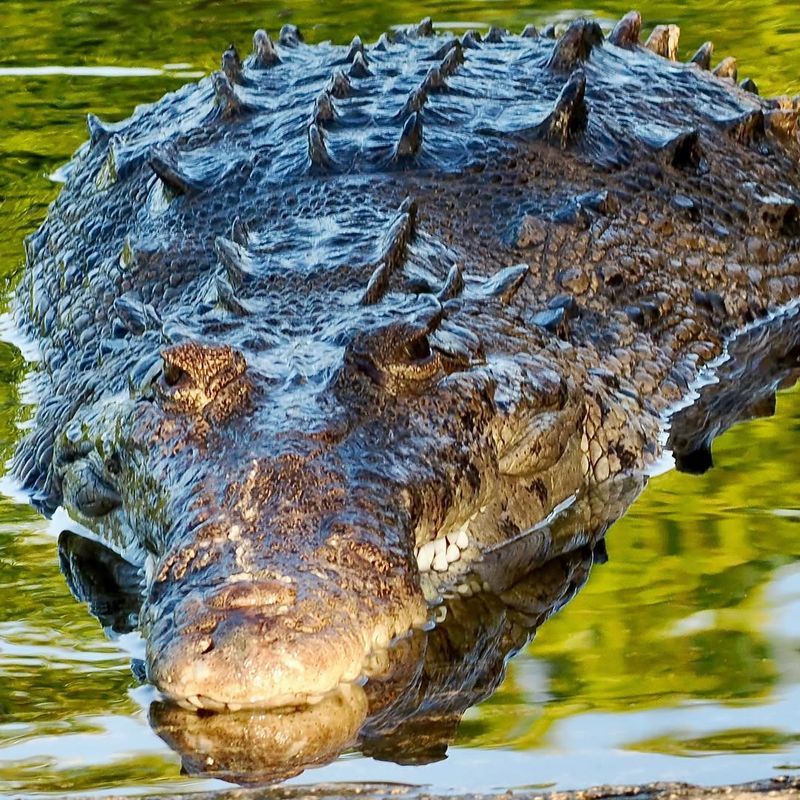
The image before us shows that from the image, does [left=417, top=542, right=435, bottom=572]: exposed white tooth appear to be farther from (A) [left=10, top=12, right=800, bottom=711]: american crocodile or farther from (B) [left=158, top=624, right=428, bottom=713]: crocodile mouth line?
(B) [left=158, top=624, right=428, bottom=713]: crocodile mouth line

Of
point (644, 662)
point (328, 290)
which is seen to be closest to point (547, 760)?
point (644, 662)

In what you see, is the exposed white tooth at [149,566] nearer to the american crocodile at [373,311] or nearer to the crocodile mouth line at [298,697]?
the american crocodile at [373,311]

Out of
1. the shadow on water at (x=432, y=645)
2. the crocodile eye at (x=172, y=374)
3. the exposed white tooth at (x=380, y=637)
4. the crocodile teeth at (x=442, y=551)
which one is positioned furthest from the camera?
the crocodile teeth at (x=442, y=551)

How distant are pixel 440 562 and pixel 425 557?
0.07 m

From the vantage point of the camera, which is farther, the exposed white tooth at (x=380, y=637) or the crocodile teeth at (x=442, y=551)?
the crocodile teeth at (x=442, y=551)

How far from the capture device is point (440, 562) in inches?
211

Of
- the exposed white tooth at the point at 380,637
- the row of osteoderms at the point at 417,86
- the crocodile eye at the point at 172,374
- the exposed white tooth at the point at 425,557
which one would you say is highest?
the row of osteoderms at the point at 417,86

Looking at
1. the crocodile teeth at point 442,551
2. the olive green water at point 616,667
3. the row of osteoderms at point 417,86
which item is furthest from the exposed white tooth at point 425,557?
the row of osteoderms at point 417,86

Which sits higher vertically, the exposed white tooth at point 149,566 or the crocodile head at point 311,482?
the crocodile head at point 311,482

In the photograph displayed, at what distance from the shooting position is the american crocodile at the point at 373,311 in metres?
4.71

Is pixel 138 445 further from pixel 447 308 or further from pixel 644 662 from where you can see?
pixel 644 662

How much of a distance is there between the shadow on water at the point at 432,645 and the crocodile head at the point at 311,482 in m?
0.06

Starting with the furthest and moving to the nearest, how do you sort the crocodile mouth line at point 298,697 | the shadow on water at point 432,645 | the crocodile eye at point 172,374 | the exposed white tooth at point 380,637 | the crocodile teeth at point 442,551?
1. the crocodile teeth at point 442,551
2. the crocodile eye at point 172,374
3. the exposed white tooth at point 380,637
4. the crocodile mouth line at point 298,697
5. the shadow on water at point 432,645

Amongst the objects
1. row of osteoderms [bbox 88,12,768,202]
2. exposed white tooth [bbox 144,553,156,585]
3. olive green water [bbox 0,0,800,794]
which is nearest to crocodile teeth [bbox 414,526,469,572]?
olive green water [bbox 0,0,800,794]
